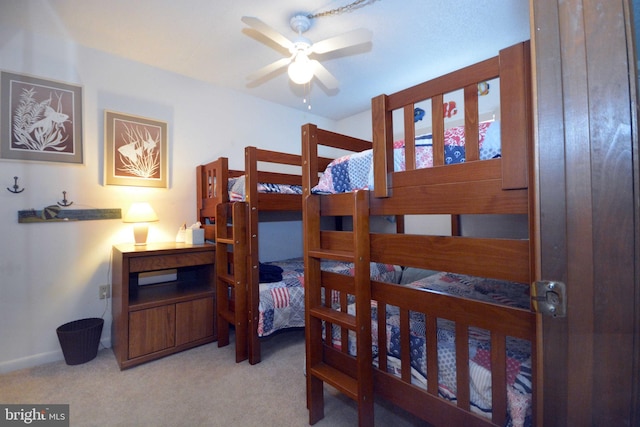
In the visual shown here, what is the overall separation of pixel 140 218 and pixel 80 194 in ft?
1.60

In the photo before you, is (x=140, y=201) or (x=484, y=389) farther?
(x=140, y=201)

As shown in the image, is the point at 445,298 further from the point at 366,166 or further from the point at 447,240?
the point at 366,166

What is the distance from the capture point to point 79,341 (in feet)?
6.61

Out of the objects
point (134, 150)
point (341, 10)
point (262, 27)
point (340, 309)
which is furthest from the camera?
point (134, 150)

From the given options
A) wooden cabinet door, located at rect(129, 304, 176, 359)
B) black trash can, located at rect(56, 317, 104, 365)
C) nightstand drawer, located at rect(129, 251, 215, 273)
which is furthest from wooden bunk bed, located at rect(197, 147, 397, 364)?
black trash can, located at rect(56, 317, 104, 365)

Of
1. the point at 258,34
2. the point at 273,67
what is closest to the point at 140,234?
the point at 273,67

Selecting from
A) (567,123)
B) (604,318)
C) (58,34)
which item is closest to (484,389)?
(604,318)

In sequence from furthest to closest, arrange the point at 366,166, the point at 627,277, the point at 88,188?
the point at 88,188, the point at 366,166, the point at 627,277

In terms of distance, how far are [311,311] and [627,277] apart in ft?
3.98

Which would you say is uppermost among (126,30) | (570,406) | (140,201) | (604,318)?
(126,30)

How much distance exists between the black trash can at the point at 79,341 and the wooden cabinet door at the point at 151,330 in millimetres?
361

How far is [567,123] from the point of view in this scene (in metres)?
0.53

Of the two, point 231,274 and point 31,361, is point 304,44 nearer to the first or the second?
point 231,274

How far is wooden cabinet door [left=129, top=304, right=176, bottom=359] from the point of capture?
78.7 inches
